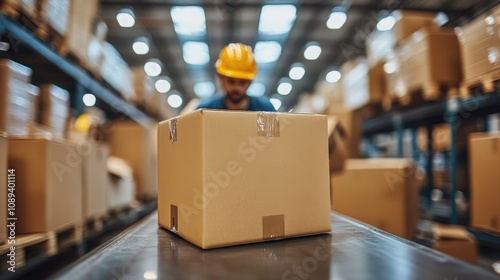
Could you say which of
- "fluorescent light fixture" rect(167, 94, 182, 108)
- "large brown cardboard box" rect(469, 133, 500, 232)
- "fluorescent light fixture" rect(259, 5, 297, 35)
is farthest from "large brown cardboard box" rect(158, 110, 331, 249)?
"fluorescent light fixture" rect(167, 94, 182, 108)

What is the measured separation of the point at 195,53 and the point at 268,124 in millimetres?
7983

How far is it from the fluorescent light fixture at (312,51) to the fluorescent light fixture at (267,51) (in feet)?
2.29

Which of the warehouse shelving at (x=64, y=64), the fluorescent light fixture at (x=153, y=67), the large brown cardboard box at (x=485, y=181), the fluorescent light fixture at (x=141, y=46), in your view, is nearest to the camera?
the warehouse shelving at (x=64, y=64)

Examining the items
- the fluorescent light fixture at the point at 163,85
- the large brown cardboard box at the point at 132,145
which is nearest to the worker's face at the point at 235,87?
the large brown cardboard box at the point at 132,145

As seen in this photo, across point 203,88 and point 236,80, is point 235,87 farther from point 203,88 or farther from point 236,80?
point 203,88

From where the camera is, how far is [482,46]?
9.05 feet

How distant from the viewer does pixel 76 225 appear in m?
2.56

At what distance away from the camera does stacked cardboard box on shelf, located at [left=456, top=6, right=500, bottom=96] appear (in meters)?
2.58

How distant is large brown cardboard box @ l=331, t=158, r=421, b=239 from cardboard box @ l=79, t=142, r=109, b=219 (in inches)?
76.6

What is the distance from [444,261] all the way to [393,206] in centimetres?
178

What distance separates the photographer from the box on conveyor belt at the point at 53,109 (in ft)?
8.88

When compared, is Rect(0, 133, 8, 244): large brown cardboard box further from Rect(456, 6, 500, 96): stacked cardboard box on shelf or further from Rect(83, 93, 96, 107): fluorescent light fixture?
Rect(456, 6, 500, 96): stacked cardboard box on shelf

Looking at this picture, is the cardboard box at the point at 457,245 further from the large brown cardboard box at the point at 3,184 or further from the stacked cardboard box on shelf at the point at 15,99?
the stacked cardboard box on shelf at the point at 15,99

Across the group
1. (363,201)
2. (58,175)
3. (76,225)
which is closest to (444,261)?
(363,201)
